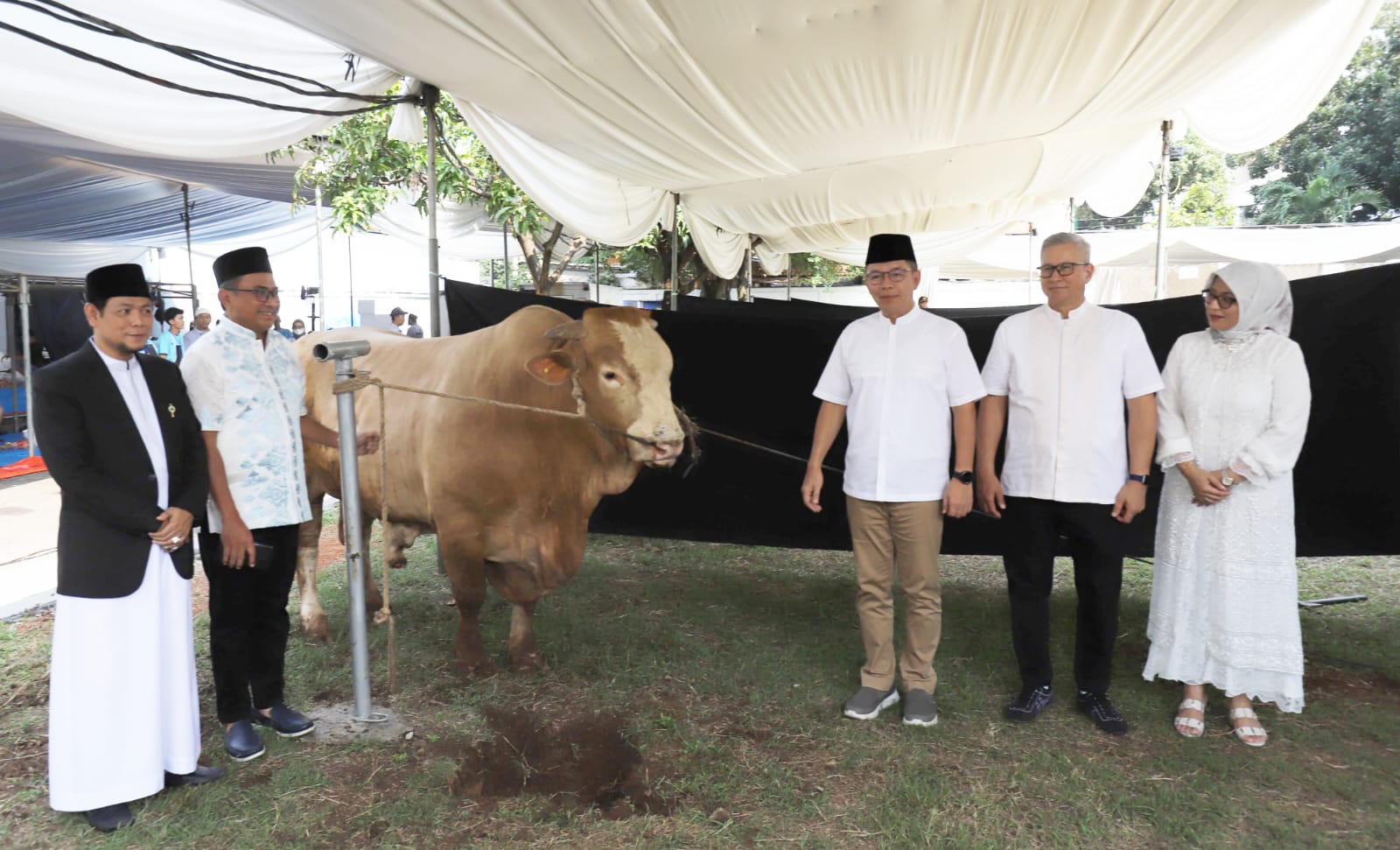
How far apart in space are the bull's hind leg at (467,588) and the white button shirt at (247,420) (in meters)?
0.70

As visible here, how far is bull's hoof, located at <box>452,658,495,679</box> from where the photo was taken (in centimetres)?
349

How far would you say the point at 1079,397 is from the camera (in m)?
2.84

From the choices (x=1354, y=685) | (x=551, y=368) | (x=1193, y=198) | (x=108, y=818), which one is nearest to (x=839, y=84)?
(x=551, y=368)

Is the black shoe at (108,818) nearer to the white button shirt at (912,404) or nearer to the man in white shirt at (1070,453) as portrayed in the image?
the white button shirt at (912,404)

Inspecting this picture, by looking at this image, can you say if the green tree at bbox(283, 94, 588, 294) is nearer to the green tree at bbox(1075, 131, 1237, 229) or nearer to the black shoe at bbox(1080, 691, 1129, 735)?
the black shoe at bbox(1080, 691, 1129, 735)

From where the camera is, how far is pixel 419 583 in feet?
15.9

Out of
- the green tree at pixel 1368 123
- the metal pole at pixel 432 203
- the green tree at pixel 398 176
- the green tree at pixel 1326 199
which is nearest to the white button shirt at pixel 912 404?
the metal pole at pixel 432 203

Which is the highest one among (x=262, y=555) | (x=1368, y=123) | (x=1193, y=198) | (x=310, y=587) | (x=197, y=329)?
(x=1368, y=123)

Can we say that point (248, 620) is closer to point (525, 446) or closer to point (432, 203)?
point (525, 446)

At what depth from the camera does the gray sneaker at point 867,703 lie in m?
3.07

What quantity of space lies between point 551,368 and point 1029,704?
7.07 feet

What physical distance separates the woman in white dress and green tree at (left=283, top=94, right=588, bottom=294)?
5.15 meters

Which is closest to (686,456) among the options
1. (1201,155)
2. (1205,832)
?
(1205,832)

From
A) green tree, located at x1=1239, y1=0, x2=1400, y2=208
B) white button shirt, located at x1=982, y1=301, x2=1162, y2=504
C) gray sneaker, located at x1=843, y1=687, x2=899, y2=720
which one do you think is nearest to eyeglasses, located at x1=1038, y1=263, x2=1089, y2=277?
white button shirt, located at x1=982, y1=301, x2=1162, y2=504
